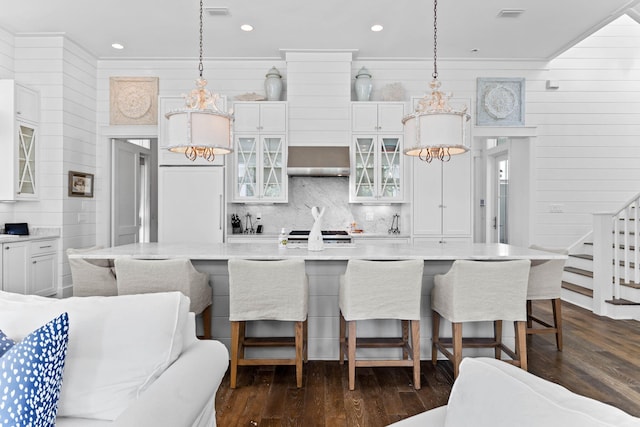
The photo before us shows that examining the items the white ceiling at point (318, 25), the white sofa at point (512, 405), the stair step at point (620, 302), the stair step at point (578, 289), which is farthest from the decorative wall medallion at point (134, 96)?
the stair step at point (620, 302)

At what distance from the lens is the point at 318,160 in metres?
5.04

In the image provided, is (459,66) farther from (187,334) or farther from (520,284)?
(187,334)

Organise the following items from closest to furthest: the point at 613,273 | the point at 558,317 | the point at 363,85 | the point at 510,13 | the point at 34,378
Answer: the point at 34,378, the point at 558,317, the point at 510,13, the point at 613,273, the point at 363,85

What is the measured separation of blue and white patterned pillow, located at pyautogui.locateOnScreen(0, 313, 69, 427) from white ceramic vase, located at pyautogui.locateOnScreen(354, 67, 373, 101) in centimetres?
467

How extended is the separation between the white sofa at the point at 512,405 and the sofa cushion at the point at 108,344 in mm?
887

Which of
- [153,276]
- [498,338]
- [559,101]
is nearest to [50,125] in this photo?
[153,276]

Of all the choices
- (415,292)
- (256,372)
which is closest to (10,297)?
(256,372)

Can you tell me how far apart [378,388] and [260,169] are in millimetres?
3258

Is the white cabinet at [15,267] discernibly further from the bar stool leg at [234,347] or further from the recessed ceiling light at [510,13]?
the recessed ceiling light at [510,13]

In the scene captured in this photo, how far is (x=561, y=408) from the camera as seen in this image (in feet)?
2.10

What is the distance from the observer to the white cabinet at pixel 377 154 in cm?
517

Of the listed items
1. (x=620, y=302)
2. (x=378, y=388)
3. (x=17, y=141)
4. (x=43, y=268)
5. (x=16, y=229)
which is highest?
(x=17, y=141)

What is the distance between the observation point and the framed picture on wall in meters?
4.96

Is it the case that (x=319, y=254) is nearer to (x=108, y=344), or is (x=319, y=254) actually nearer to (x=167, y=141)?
(x=108, y=344)
